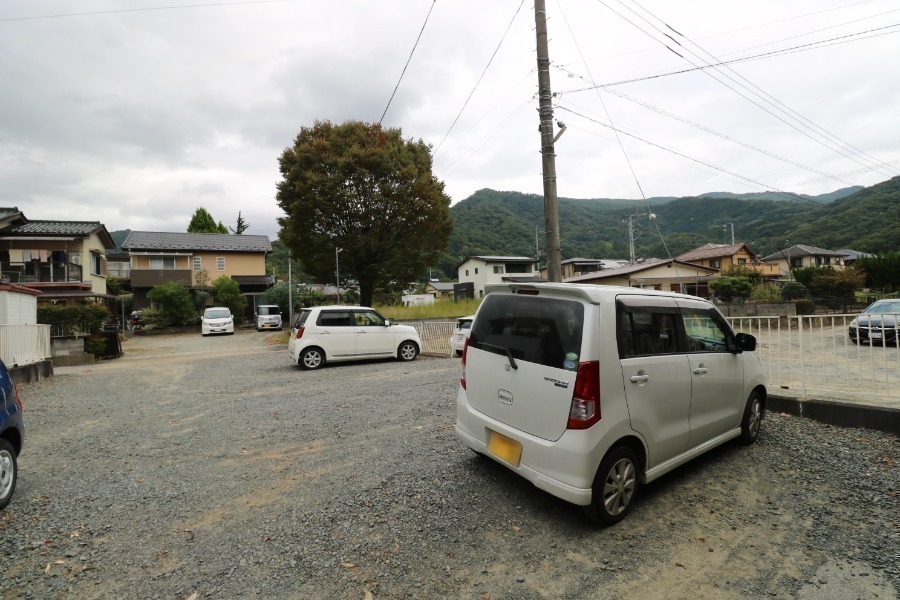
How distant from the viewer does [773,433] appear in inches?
176

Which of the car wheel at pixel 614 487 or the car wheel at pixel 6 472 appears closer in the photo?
the car wheel at pixel 614 487

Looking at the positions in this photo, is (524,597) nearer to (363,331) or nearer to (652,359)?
(652,359)

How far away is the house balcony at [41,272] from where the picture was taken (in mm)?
21844

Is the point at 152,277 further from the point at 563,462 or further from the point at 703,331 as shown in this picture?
the point at 703,331

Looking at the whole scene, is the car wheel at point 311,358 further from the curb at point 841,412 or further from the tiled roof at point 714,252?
the tiled roof at point 714,252

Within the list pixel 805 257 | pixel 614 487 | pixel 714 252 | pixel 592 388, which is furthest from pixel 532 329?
pixel 805 257

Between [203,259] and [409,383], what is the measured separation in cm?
3144

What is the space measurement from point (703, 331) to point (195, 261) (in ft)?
119

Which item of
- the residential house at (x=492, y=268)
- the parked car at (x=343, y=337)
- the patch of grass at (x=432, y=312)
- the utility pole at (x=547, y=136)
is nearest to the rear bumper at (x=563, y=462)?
the utility pole at (x=547, y=136)

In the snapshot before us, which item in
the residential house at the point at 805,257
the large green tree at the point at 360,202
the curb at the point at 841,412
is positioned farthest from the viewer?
the residential house at the point at 805,257

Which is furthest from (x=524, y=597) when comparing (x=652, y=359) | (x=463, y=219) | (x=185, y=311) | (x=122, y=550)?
(x=463, y=219)

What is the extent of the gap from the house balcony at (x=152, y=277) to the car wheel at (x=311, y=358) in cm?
2496

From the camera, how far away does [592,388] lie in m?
2.70

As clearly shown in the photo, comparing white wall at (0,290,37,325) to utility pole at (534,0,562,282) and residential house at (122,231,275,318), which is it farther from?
residential house at (122,231,275,318)
